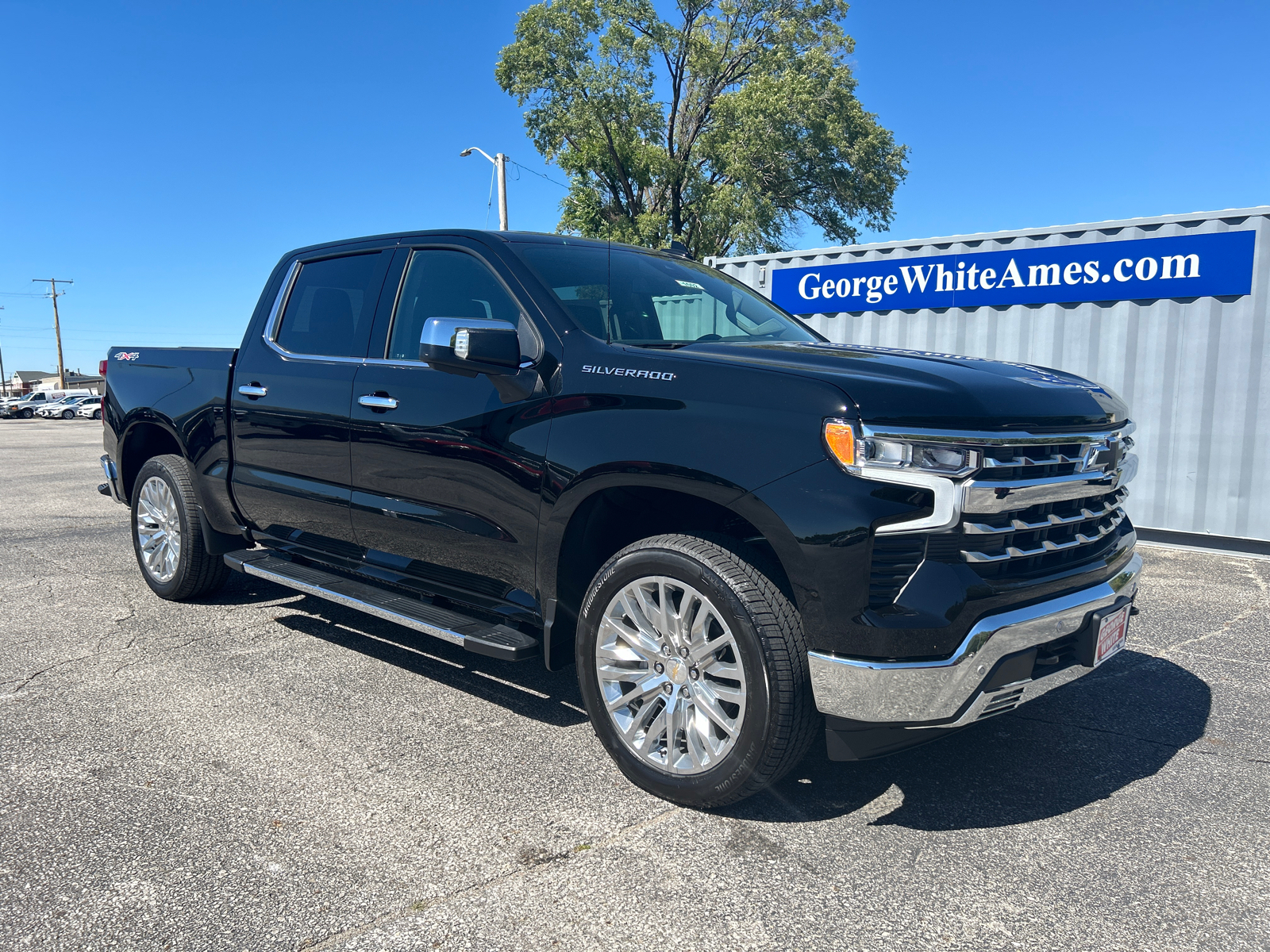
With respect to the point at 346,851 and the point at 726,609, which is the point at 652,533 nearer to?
the point at 726,609

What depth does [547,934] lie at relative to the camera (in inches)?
92.3

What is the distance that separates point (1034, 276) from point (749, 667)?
7.39 metres

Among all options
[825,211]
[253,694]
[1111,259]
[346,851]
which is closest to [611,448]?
[346,851]

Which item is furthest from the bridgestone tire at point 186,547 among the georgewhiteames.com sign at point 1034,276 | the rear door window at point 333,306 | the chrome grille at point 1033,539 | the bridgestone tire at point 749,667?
the georgewhiteames.com sign at point 1034,276

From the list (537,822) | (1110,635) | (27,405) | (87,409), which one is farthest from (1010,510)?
(27,405)

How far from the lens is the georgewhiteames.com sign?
794 cm

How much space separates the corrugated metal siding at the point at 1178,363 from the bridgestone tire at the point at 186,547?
7.32 metres

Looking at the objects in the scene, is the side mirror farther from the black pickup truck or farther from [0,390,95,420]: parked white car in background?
[0,390,95,420]: parked white car in background

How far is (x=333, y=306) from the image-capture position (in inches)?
179

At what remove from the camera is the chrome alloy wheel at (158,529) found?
542 centimetres

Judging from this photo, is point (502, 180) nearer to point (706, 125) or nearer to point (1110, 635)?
A: point (706, 125)

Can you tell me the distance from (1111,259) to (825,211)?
73.3ft

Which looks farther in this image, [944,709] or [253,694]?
[253,694]

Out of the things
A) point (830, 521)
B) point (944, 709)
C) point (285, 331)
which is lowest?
point (944, 709)
